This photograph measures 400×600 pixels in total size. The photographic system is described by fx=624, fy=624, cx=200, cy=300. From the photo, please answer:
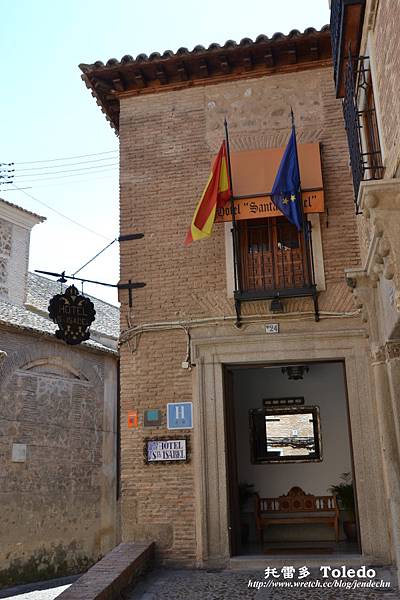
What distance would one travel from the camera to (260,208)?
8.79 metres

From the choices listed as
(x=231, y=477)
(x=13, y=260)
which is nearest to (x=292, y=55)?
(x=231, y=477)

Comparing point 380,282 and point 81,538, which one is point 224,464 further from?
point 81,538

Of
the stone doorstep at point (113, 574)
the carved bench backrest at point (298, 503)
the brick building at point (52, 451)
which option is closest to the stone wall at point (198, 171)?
the stone doorstep at point (113, 574)

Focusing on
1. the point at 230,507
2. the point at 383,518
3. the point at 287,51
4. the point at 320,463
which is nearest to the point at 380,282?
the point at 383,518

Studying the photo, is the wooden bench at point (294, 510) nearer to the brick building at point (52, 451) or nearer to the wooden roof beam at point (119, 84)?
the brick building at point (52, 451)

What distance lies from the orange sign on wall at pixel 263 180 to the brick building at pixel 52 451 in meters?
6.08

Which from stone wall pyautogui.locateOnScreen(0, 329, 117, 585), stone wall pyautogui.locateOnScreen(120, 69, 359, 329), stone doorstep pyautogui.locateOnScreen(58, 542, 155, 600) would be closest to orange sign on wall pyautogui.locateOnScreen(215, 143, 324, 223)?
stone wall pyautogui.locateOnScreen(120, 69, 359, 329)

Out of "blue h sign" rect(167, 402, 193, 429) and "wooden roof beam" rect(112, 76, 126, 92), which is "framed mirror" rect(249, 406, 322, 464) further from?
"wooden roof beam" rect(112, 76, 126, 92)

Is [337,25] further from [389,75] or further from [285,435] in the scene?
[285,435]

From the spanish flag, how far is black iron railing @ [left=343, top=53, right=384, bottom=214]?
→ 2.14m

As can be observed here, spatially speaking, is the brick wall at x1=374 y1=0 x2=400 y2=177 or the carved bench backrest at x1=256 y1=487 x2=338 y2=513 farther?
the carved bench backrest at x1=256 y1=487 x2=338 y2=513

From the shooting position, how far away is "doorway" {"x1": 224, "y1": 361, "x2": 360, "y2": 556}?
33.1ft

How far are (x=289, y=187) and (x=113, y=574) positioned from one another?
5306 millimetres

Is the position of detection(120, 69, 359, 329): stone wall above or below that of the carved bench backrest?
above
